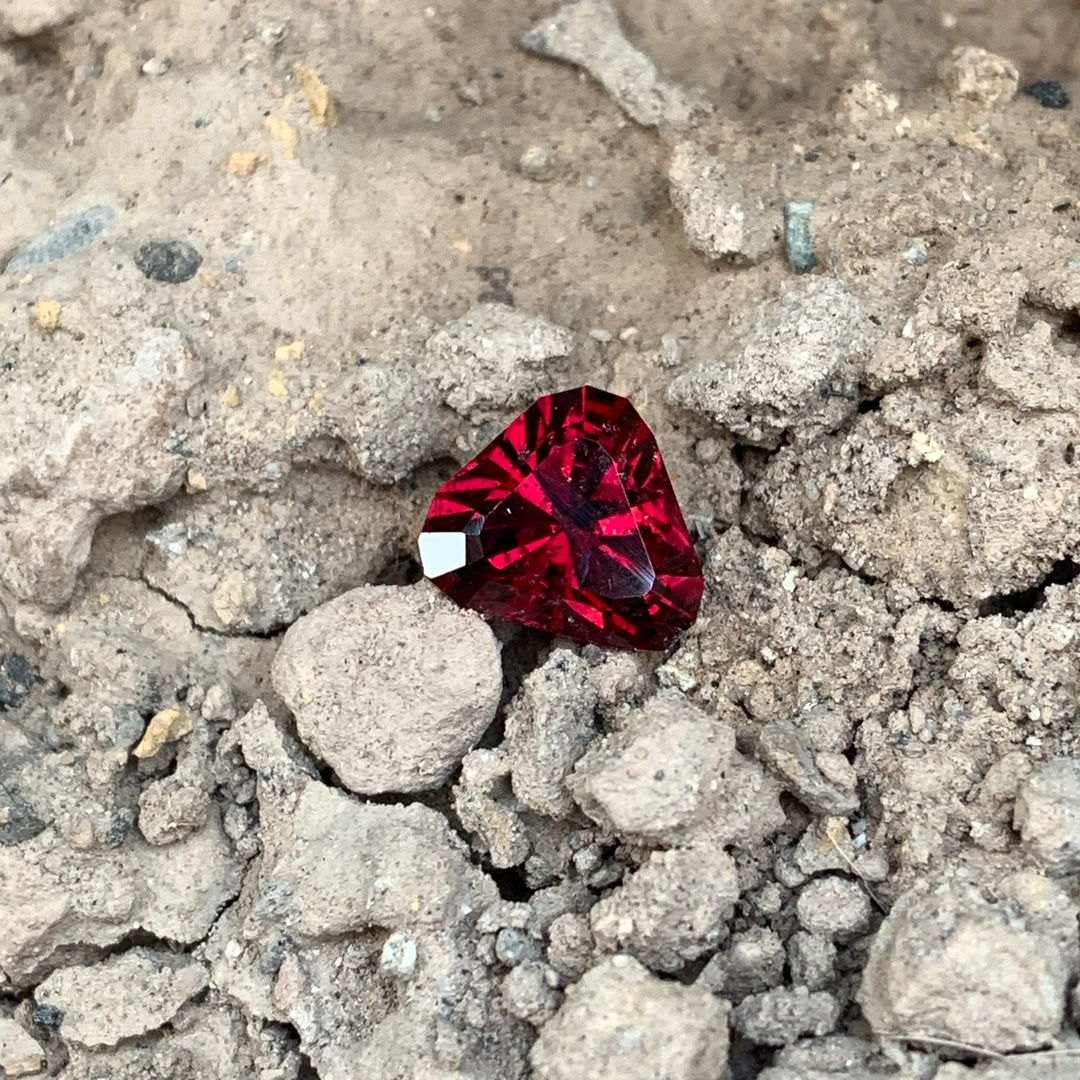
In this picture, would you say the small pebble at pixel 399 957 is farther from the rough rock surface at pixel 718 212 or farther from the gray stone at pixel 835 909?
the rough rock surface at pixel 718 212

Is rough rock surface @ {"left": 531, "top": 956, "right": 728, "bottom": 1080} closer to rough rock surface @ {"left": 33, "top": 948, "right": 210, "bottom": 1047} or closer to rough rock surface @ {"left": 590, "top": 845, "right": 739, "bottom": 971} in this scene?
rough rock surface @ {"left": 590, "top": 845, "right": 739, "bottom": 971}

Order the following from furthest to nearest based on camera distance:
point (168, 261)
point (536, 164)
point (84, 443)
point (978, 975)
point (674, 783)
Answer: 1. point (536, 164)
2. point (168, 261)
3. point (84, 443)
4. point (674, 783)
5. point (978, 975)

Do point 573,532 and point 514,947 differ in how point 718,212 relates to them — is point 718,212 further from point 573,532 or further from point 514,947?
point 514,947

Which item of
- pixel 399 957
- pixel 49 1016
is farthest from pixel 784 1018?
pixel 49 1016

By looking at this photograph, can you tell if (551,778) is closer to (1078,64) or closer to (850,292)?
(850,292)

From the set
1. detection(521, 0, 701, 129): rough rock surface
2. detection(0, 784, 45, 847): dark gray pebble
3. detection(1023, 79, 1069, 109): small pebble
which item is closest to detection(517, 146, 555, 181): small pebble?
detection(521, 0, 701, 129): rough rock surface

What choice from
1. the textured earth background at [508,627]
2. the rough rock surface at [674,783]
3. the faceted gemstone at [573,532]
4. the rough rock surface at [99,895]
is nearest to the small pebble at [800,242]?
the textured earth background at [508,627]
